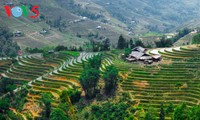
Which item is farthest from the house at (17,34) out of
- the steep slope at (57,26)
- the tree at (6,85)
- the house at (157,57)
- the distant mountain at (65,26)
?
the house at (157,57)

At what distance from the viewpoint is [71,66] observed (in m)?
69.2

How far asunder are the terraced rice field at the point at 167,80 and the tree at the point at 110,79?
5.95ft

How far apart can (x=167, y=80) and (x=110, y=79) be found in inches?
379

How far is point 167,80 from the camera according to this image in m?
52.8

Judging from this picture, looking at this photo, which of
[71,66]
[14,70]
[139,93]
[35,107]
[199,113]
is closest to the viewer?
[199,113]

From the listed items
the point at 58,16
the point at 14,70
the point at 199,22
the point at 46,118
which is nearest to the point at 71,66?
the point at 14,70

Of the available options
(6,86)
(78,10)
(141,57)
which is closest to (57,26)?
(78,10)

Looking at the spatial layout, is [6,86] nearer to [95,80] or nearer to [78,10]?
[95,80]

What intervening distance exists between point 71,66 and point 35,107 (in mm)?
16651

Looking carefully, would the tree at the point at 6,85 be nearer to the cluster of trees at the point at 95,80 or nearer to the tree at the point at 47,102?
the tree at the point at 47,102

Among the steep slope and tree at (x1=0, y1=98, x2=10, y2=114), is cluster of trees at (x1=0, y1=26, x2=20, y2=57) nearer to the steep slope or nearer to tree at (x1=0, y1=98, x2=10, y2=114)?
the steep slope

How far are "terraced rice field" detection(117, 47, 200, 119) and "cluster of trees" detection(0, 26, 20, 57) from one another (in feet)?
184

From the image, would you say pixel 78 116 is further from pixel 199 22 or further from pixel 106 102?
pixel 199 22

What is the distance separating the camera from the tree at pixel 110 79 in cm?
5272
